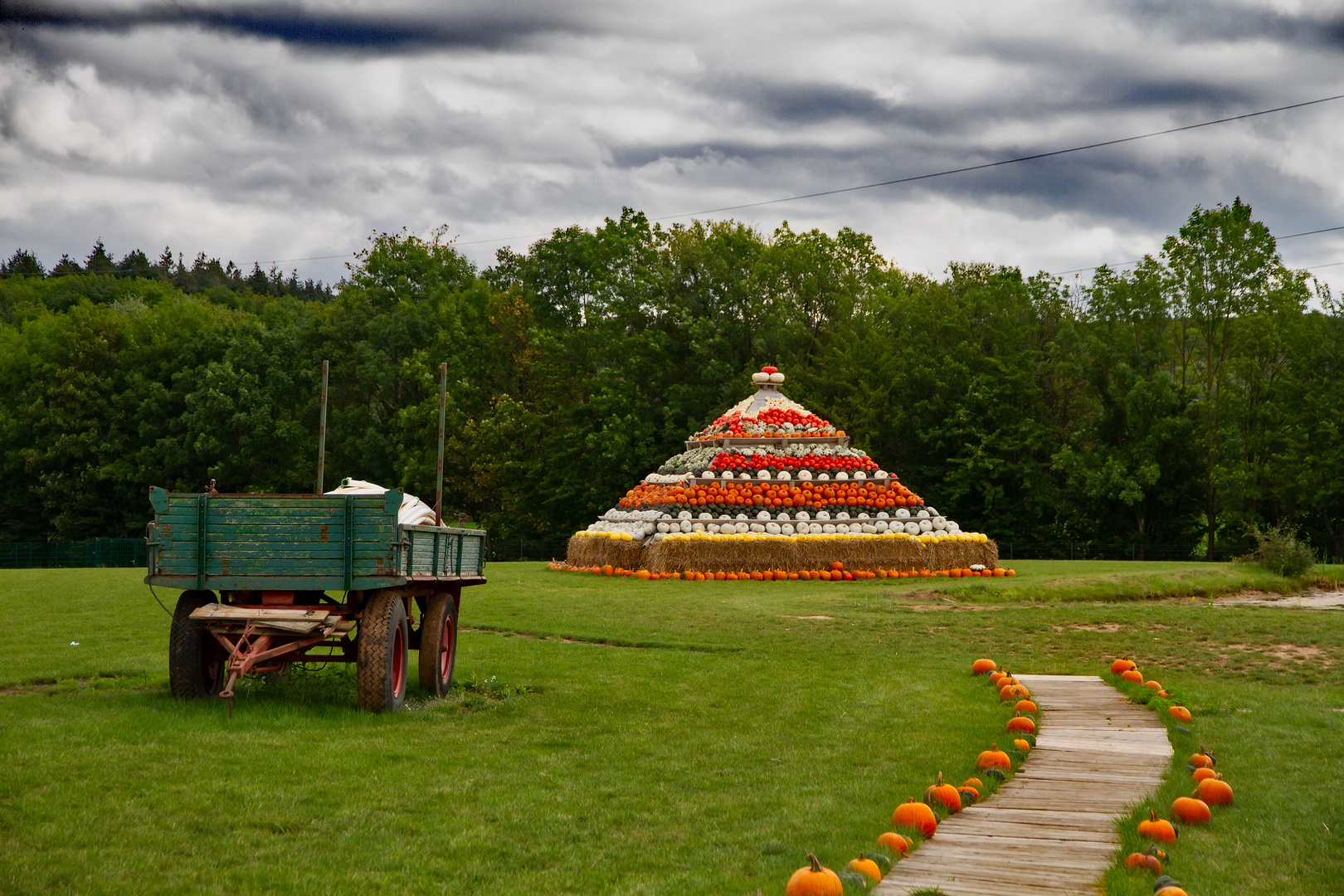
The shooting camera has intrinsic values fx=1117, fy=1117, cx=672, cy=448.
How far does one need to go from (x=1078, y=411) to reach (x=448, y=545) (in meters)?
39.7

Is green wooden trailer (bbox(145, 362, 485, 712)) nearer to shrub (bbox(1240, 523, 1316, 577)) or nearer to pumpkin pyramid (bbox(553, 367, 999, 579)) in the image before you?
pumpkin pyramid (bbox(553, 367, 999, 579))

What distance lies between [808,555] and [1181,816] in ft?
65.9

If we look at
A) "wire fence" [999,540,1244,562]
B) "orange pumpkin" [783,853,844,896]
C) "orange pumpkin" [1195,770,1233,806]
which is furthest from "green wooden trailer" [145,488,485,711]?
"wire fence" [999,540,1244,562]

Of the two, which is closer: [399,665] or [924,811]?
[924,811]

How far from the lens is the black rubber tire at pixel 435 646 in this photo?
10398 mm

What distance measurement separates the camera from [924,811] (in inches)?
239

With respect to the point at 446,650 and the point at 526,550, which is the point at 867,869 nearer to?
the point at 446,650

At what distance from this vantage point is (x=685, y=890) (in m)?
5.24

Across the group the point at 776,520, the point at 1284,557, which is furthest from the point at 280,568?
the point at 1284,557

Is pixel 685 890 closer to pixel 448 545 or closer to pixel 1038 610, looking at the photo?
pixel 448 545

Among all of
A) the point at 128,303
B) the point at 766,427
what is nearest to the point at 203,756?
the point at 766,427

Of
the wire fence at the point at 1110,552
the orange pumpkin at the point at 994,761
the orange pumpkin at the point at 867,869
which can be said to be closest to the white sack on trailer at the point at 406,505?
the orange pumpkin at the point at 994,761

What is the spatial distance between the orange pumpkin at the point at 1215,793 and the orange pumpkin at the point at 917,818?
80.0 inches

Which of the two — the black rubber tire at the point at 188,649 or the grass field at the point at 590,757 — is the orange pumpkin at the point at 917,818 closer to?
the grass field at the point at 590,757
